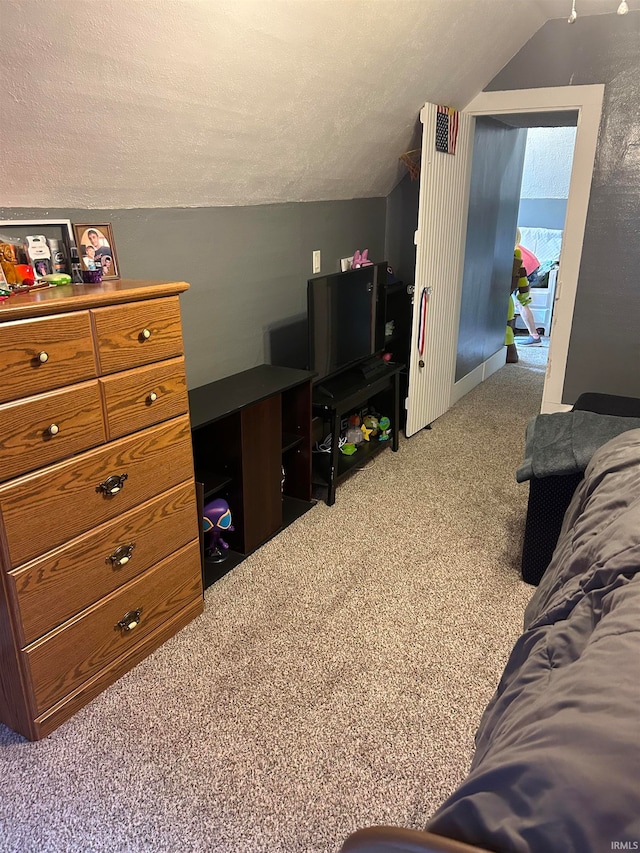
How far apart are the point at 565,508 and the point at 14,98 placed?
2.17 metres

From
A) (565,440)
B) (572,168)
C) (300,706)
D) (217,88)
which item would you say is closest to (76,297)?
(217,88)

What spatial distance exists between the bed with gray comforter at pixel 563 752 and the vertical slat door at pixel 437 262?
8.57 feet

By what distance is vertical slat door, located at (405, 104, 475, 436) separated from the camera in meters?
3.43

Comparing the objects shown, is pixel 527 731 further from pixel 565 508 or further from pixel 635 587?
pixel 565 508

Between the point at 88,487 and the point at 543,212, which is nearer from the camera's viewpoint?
the point at 88,487

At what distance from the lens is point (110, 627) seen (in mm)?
1870

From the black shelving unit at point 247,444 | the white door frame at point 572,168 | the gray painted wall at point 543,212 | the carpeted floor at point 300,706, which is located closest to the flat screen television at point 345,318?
the black shelving unit at point 247,444

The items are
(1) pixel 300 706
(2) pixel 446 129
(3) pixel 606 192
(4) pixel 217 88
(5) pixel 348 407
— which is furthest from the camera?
(3) pixel 606 192

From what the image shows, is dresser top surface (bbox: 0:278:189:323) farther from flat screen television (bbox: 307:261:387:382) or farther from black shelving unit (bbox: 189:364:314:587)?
flat screen television (bbox: 307:261:387:382)

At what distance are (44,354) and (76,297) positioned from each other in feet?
0.62

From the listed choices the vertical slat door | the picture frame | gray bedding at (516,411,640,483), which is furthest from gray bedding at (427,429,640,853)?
the vertical slat door

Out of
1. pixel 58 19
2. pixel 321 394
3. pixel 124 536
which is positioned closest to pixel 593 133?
pixel 321 394

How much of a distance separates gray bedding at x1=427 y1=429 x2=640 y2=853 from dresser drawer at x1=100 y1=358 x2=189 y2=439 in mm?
1218

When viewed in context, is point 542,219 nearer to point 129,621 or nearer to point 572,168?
point 572,168
